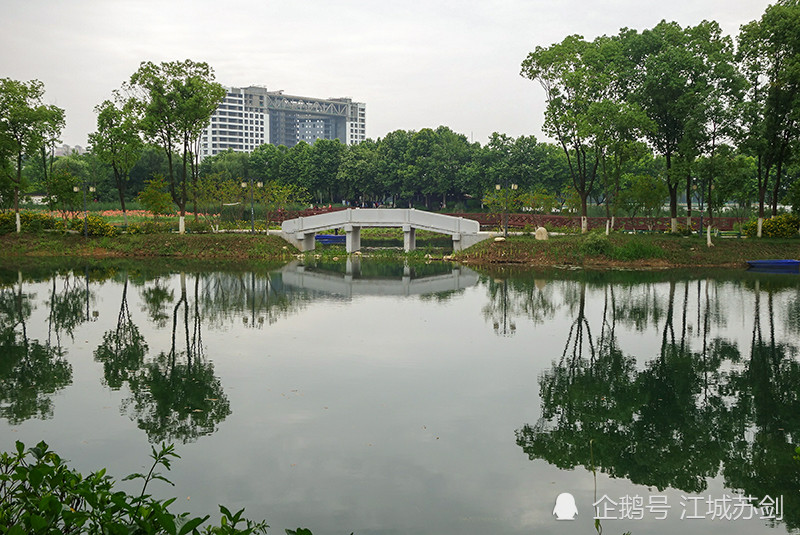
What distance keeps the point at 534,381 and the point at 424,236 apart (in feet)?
160

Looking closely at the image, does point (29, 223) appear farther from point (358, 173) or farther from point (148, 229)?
point (358, 173)

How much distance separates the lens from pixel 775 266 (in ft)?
122

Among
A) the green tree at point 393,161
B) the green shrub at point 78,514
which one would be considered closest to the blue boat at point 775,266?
the green shrub at point 78,514

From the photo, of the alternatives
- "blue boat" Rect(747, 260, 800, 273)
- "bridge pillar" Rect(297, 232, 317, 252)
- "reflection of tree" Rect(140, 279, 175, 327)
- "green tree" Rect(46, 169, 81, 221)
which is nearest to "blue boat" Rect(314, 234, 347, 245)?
"bridge pillar" Rect(297, 232, 317, 252)

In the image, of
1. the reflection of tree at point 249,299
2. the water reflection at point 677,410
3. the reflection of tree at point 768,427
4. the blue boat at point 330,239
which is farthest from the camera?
the blue boat at point 330,239

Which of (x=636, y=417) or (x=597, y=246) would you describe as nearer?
(x=636, y=417)

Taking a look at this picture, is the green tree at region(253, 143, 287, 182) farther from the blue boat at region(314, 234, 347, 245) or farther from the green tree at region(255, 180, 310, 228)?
the blue boat at region(314, 234, 347, 245)

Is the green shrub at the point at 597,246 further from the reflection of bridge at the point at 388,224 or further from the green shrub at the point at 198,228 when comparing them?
the green shrub at the point at 198,228

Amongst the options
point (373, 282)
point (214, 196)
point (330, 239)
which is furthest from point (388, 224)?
point (214, 196)

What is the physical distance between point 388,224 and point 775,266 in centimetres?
2414

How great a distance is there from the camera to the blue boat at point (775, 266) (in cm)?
3647

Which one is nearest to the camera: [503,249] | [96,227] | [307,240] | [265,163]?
[503,249]

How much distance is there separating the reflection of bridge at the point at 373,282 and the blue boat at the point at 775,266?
15.9m

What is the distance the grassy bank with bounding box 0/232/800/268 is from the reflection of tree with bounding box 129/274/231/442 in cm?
2762
